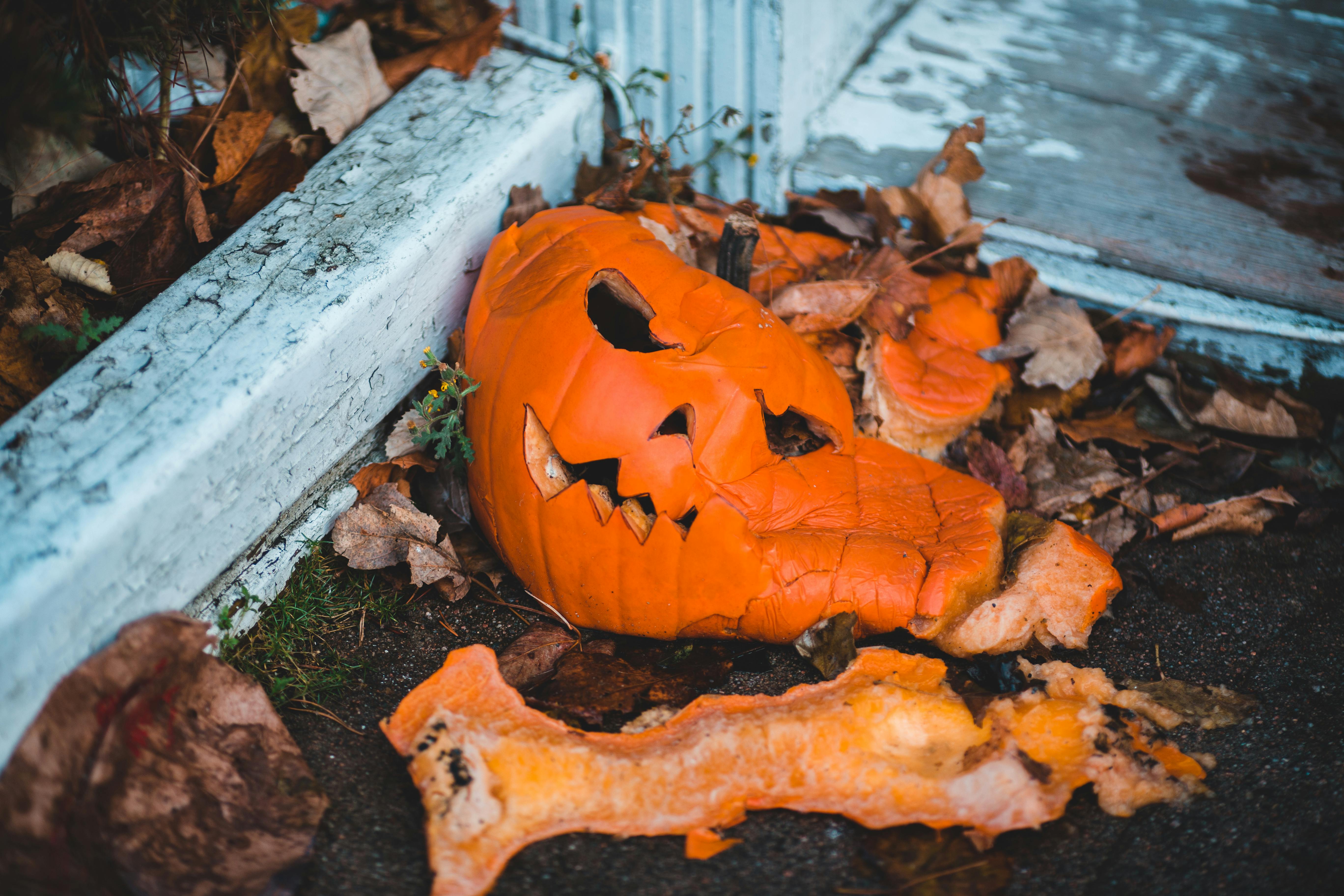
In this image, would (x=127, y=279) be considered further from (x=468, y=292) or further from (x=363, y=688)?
(x=363, y=688)

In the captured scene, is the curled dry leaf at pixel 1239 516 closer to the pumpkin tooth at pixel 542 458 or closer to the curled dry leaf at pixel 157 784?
the pumpkin tooth at pixel 542 458

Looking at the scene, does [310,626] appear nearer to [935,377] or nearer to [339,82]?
[339,82]

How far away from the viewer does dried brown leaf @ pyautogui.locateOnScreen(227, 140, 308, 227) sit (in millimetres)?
2293

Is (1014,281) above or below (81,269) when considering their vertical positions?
below

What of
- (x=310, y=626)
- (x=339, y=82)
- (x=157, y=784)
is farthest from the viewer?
(x=339, y=82)

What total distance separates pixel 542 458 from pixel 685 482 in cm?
33

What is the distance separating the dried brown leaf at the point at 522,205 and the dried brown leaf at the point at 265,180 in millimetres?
553

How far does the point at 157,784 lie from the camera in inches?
59.8

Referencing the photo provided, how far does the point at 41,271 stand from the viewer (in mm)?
1973

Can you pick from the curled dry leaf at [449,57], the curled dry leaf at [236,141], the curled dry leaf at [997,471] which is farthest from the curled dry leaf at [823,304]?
the curled dry leaf at [236,141]

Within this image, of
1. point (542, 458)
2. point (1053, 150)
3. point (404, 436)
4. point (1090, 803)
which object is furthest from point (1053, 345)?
point (404, 436)

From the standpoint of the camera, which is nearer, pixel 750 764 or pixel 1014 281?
pixel 750 764

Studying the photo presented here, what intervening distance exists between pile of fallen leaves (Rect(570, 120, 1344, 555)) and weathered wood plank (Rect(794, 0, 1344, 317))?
0.25 m

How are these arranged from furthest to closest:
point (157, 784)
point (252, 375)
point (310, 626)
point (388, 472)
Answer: point (388, 472) → point (310, 626) → point (252, 375) → point (157, 784)
